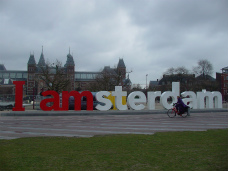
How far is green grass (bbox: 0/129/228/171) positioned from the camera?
5.13 metres

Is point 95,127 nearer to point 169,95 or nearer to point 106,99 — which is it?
point 106,99

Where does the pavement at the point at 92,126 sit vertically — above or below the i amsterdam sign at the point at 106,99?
below

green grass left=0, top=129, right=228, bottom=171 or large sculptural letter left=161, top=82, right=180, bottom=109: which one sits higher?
large sculptural letter left=161, top=82, right=180, bottom=109

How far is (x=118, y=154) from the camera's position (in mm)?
6121

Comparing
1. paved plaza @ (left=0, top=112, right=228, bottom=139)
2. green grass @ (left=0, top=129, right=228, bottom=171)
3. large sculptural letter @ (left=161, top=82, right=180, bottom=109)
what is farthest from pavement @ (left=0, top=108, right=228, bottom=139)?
large sculptural letter @ (left=161, top=82, right=180, bottom=109)

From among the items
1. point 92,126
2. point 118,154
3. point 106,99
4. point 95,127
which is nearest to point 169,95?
point 106,99

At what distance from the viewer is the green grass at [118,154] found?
5133 millimetres

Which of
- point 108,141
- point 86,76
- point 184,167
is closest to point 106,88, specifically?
point 108,141

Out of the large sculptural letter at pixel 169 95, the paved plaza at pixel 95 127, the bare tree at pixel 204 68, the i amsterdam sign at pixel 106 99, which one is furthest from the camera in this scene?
the bare tree at pixel 204 68

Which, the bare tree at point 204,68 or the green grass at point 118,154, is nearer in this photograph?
the green grass at point 118,154

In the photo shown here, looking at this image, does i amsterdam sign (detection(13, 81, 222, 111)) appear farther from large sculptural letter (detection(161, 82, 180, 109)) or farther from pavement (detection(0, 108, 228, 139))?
pavement (detection(0, 108, 228, 139))

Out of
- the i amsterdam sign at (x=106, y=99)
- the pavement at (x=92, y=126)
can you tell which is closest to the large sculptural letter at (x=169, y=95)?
the i amsterdam sign at (x=106, y=99)

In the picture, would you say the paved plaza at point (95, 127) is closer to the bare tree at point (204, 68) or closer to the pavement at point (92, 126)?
the pavement at point (92, 126)

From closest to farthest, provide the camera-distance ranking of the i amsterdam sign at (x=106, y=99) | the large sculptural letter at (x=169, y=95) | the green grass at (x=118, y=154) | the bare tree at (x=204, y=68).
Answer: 1. the green grass at (x=118, y=154)
2. the i amsterdam sign at (x=106, y=99)
3. the large sculptural letter at (x=169, y=95)
4. the bare tree at (x=204, y=68)
